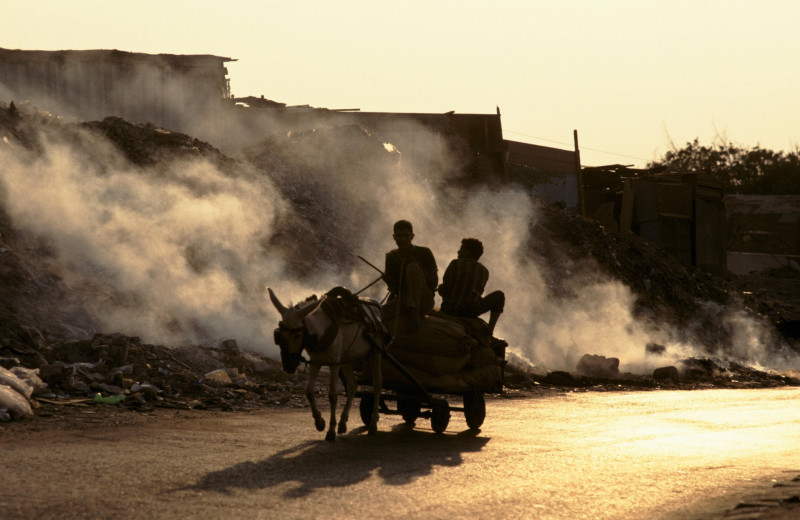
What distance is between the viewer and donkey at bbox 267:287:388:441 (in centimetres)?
954

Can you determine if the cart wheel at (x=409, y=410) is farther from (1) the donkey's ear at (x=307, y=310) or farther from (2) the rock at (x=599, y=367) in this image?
(2) the rock at (x=599, y=367)

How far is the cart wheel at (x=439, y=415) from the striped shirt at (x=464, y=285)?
127 centimetres

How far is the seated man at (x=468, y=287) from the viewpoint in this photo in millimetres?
12391

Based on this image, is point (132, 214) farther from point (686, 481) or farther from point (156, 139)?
point (686, 481)

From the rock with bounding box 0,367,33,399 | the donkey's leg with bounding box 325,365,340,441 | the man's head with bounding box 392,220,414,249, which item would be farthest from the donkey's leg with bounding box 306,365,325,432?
the rock with bounding box 0,367,33,399

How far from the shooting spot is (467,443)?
10.9 meters

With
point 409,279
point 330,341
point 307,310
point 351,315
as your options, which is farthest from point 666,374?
point 307,310

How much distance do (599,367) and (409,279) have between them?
1413 cm

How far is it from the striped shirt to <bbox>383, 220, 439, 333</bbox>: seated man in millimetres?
644

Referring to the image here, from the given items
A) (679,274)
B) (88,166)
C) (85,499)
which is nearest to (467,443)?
(85,499)

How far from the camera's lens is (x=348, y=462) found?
897 centimetres

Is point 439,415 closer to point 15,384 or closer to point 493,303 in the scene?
point 493,303

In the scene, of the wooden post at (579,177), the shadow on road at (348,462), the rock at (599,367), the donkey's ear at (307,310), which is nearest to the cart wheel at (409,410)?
the shadow on road at (348,462)

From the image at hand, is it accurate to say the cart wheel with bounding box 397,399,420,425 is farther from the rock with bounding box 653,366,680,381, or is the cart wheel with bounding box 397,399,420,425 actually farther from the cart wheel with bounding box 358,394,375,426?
the rock with bounding box 653,366,680,381
